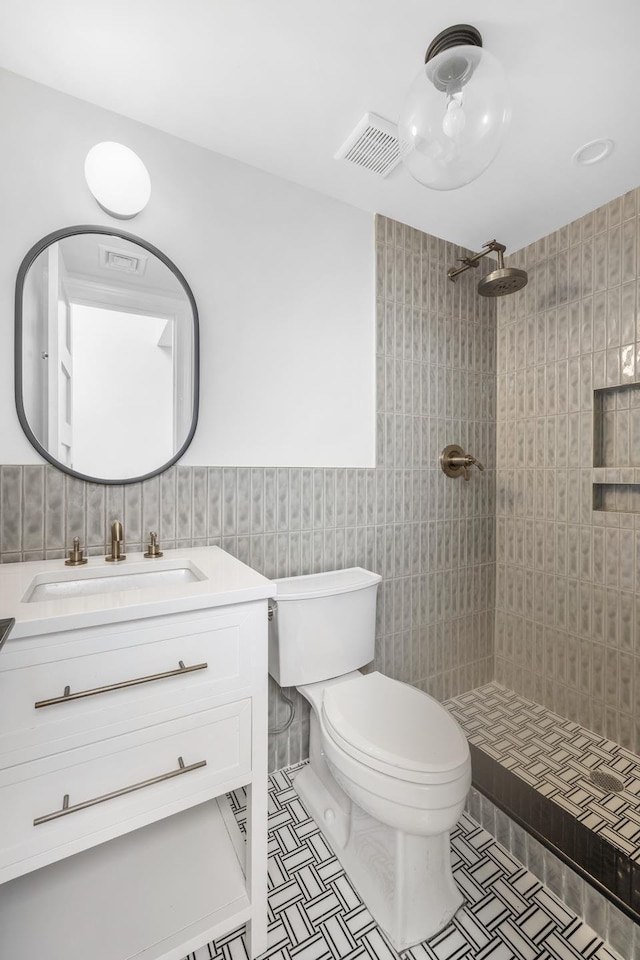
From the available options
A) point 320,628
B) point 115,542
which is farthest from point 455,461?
point 115,542

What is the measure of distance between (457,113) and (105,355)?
1.16m

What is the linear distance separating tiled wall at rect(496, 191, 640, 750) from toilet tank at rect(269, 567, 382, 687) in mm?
1031

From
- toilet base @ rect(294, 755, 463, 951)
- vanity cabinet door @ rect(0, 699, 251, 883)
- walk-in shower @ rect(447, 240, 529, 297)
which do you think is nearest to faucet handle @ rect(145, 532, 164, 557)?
vanity cabinet door @ rect(0, 699, 251, 883)

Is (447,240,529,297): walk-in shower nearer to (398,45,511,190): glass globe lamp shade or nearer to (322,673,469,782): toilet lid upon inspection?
(398,45,511,190): glass globe lamp shade

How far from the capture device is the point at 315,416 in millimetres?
1748

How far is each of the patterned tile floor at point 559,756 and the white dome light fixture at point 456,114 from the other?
199cm

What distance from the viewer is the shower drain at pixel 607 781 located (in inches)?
61.2

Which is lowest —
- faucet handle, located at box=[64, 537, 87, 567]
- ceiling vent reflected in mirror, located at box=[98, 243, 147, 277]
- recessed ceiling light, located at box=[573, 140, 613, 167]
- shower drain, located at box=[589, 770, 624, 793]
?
shower drain, located at box=[589, 770, 624, 793]

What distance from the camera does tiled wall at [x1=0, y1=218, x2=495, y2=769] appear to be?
52.6 inches

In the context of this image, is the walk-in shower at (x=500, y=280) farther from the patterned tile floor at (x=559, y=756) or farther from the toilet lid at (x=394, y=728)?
the patterned tile floor at (x=559, y=756)

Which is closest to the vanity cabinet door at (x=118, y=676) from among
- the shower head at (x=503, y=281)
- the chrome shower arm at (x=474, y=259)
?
the shower head at (x=503, y=281)

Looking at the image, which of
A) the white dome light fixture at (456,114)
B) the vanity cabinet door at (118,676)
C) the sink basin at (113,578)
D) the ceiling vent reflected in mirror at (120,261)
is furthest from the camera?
the ceiling vent reflected in mirror at (120,261)

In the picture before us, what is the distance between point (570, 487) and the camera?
200 centimetres

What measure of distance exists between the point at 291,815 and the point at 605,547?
1651 millimetres
